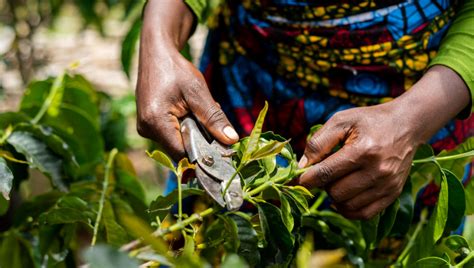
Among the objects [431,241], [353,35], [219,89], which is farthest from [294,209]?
[219,89]

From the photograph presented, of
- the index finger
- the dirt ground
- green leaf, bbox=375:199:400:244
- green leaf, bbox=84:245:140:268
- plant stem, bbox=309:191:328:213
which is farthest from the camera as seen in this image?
the dirt ground

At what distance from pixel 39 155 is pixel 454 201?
66 cm

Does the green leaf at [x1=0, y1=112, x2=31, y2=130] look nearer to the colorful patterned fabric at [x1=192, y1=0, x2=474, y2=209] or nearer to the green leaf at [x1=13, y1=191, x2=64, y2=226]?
the green leaf at [x1=13, y1=191, x2=64, y2=226]

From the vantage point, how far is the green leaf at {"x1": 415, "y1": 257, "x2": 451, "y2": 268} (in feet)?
3.18

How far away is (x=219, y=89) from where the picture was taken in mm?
1426

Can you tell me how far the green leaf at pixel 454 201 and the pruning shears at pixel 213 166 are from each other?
33cm

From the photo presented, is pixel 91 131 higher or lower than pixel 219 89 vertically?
lower

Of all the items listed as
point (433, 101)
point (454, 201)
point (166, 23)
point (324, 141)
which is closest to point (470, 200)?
point (454, 201)

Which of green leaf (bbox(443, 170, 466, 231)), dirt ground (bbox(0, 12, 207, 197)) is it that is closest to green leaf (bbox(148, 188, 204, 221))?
green leaf (bbox(443, 170, 466, 231))

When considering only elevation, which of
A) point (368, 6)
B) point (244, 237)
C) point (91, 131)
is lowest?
point (91, 131)

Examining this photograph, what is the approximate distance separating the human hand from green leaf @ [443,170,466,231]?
32 centimetres

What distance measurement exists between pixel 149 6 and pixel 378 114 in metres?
0.43

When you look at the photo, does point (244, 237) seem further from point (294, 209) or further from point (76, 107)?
point (76, 107)

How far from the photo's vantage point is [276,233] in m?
0.96
